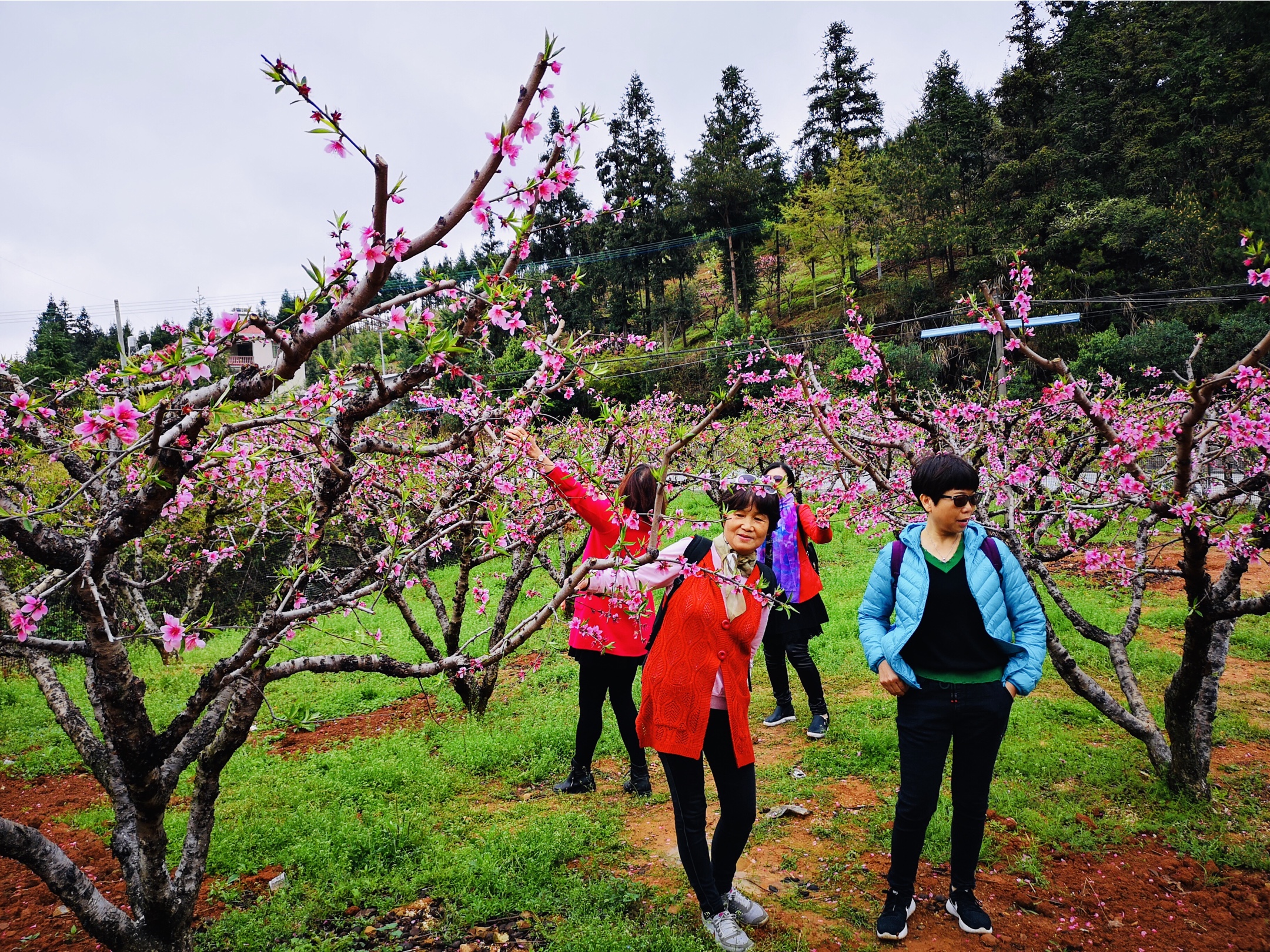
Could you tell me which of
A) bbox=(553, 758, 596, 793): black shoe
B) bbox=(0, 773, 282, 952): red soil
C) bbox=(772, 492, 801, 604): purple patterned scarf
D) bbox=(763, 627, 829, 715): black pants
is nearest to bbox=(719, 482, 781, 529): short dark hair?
bbox=(772, 492, 801, 604): purple patterned scarf

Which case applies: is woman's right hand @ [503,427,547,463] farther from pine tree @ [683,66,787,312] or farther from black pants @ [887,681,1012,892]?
pine tree @ [683,66,787,312]

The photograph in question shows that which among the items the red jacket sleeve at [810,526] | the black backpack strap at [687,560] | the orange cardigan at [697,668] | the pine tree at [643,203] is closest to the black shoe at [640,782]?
the orange cardigan at [697,668]

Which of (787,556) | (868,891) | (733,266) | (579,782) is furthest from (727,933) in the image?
(733,266)

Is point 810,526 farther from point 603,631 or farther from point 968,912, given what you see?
point 968,912

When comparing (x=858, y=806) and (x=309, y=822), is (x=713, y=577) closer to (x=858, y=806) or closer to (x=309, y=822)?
(x=858, y=806)

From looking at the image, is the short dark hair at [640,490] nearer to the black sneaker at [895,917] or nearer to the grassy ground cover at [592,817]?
the grassy ground cover at [592,817]

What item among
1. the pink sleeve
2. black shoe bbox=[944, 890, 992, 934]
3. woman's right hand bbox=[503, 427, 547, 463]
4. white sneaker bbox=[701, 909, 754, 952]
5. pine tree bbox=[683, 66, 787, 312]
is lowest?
black shoe bbox=[944, 890, 992, 934]

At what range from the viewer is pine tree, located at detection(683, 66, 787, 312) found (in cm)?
3359

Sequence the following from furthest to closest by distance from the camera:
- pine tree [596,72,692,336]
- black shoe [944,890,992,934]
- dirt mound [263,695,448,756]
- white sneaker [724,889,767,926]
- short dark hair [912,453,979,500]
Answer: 1. pine tree [596,72,692,336]
2. dirt mound [263,695,448,756]
3. white sneaker [724,889,767,926]
4. black shoe [944,890,992,934]
5. short dark hair [912,453,979,500]

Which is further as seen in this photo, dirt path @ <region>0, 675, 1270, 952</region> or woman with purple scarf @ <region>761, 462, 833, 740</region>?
woman with purple scarf @ <region>761, 462, 833, 740</region>

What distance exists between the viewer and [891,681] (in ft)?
9.24

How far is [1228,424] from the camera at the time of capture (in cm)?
393

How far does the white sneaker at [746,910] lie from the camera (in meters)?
3.03

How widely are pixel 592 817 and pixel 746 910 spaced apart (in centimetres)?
133
